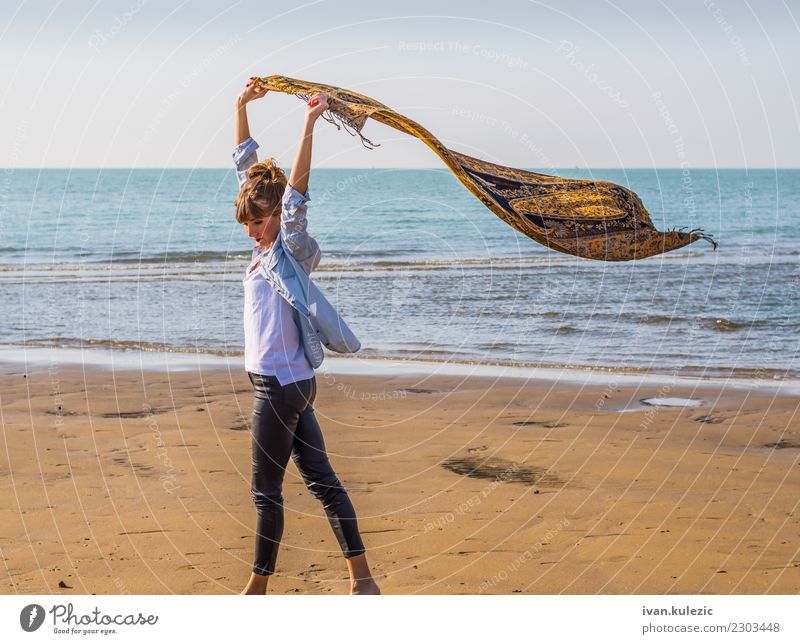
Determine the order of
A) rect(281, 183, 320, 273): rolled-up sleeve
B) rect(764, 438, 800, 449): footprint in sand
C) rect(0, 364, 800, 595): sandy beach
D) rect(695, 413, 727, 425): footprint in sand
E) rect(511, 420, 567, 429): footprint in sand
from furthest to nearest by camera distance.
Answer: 1. rect(695, 413, 727, 425): footprint in sand
2. rect(511, 420, 567, 429): footprint in sand
3. rect(764, 438, 800, 449): footprint in sand
4. rect(0, 364, 800, 595): sandy beach
5. rect(281, 183, 320, 273): rolled-up sleeve

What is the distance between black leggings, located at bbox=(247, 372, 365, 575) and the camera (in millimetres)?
4336

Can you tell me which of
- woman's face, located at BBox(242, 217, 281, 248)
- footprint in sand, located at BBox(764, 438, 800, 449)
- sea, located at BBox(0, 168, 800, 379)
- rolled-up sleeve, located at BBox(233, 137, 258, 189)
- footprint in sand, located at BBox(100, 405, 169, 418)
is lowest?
footprint in sand, located at BBox(100, 405, 169, 418)

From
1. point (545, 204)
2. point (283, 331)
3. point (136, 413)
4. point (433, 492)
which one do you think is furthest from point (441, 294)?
point (283, 331)

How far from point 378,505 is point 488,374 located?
4699 millimetres

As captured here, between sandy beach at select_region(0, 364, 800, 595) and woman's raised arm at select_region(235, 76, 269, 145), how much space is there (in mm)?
2377

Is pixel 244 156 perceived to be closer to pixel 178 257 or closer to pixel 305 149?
pixel 305 149

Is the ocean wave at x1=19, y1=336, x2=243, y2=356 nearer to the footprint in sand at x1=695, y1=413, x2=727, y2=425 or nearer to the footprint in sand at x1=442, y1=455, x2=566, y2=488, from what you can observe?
the footprint in sand at x1=442, y1=455, x2=566, y2=488

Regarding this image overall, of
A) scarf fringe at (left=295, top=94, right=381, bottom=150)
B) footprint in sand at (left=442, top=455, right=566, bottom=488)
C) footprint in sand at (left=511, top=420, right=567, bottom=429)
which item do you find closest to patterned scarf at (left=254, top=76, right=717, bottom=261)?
scarf fringe at (left=295, top=94, right=381, bottom=150)

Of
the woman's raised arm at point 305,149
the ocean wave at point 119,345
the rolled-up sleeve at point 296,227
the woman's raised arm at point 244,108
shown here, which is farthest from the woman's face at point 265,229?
the ocean wave at point 119,345

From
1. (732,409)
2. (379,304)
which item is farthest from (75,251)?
(732,409)

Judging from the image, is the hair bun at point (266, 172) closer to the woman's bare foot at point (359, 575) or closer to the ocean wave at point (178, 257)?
the woman's bare foot at point (359, 575)

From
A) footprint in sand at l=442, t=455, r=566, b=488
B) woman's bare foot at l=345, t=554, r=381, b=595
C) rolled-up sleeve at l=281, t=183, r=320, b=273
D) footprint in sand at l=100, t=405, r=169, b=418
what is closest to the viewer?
rolled-up sleeve at l=281, t=183, r=320, b=273

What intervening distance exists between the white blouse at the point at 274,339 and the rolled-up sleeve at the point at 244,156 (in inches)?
21.8

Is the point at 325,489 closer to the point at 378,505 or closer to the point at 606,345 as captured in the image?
the point at 378,505
